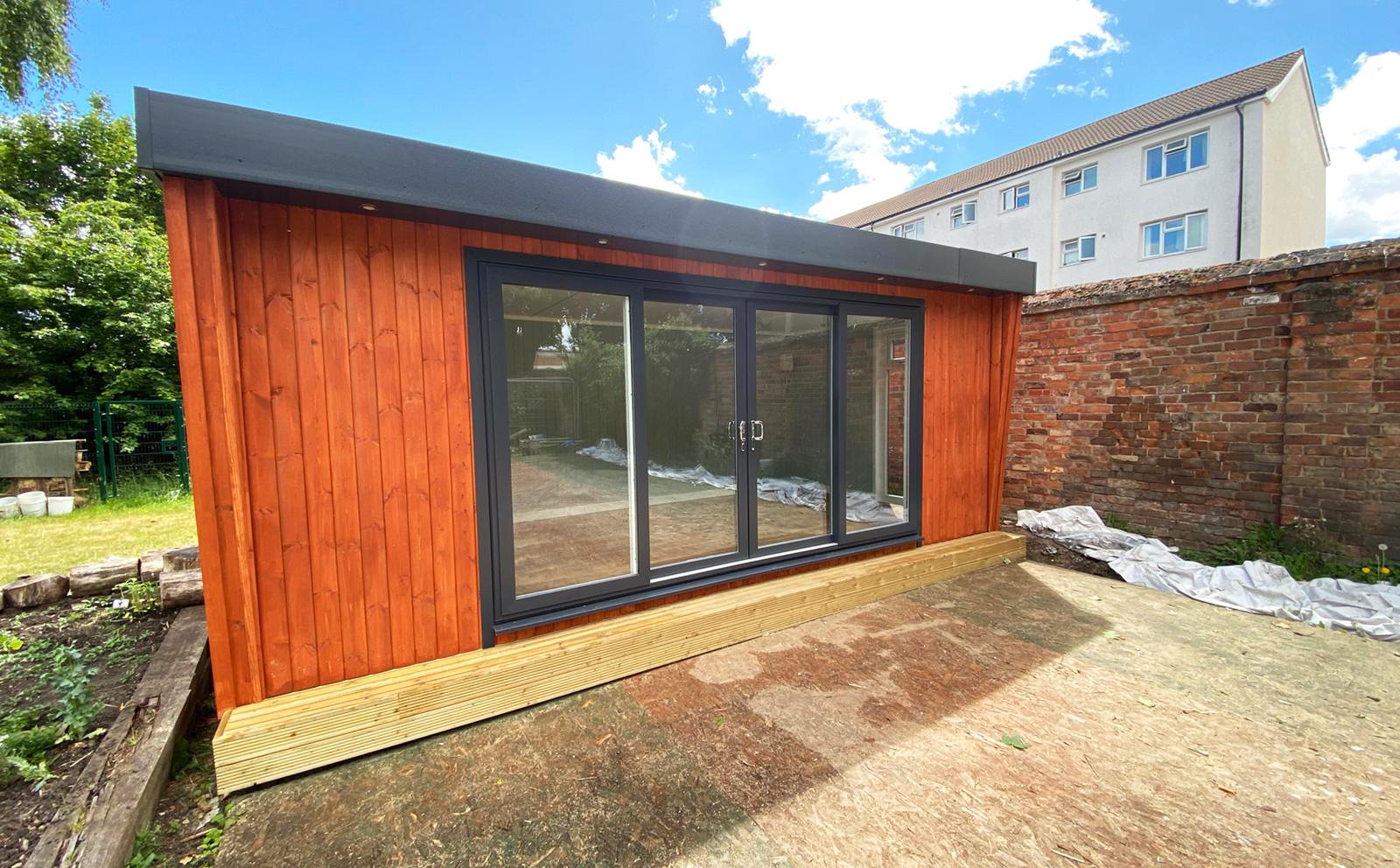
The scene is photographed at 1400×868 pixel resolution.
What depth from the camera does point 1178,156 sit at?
540 inches

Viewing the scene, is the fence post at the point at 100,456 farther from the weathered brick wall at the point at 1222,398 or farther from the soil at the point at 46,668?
the weathered brick wall at the point at 1222,398

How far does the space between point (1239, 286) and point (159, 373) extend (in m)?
13.1

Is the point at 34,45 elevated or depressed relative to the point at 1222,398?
elevated

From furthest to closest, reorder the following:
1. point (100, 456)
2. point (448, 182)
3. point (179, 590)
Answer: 1. point (100, 456)
2. point (179, 590)
3. point (448, 182)

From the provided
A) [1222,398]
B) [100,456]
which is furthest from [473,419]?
[100,456]

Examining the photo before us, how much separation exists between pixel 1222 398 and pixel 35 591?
26.4 ft

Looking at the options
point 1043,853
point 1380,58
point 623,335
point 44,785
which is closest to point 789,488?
point 623,335

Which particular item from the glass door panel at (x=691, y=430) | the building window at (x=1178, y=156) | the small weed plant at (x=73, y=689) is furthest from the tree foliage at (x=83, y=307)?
the building window at (x=1178, y=156)

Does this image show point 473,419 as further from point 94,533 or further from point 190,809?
point 94,533

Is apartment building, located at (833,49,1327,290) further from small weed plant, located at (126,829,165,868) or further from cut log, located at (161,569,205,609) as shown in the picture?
small weed plant, located at (126,829,165,868)

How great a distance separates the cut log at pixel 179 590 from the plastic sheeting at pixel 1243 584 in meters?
6.14

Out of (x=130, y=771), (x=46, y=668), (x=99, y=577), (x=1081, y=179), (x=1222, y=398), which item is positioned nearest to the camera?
(x=130, y=771)

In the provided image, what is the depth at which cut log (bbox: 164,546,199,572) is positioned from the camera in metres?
3.16

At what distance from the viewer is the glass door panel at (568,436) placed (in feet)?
8.16
